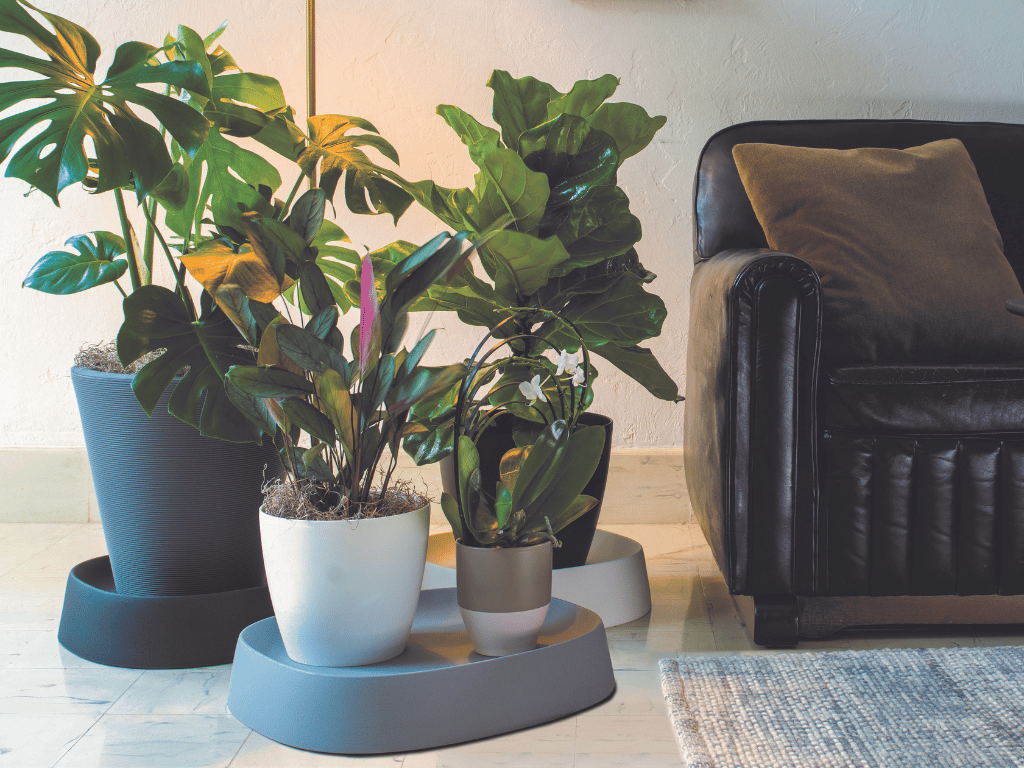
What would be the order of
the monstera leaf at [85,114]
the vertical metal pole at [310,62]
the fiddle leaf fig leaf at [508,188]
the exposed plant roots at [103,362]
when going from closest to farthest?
the monstera leaf at [85,114] → the fiddle leaf fig leaf at [508,188] → the exposed plant roots at [103,362] → the vertical metal pole at [310,62]

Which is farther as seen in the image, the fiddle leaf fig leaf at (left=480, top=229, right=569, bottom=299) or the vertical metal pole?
the vertical metal pole

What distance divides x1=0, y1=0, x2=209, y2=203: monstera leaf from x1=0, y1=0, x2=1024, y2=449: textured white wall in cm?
99

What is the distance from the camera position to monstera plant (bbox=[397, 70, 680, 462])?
4.01ft

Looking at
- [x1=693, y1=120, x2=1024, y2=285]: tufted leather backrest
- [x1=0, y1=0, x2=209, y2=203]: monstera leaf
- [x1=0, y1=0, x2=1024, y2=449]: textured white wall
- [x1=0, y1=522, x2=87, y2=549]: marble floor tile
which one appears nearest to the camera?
[x1=0, y1=0, x2=209, y2=203]: monstera leaf

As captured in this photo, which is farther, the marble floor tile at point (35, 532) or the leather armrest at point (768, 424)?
the marble floor tile at point (35, 532)

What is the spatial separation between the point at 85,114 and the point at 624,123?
77 centimetres

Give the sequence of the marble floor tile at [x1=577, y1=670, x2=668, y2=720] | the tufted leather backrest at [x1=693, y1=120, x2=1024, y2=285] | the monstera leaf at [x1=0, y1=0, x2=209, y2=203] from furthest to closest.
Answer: the tufted leather backrest at [x1=693, y1=120, x2=1024, y2=285]
the marble floor tile at [x1=577, y1=670, x2=668, y2=720]
the monstera leaf at [x1=0, y1=0, x2=209, y2=203]

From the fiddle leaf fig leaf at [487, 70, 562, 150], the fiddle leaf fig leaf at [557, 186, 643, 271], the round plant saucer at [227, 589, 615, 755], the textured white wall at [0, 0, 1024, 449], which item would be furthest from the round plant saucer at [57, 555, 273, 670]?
the textured white wall at [0, 0, 1024, 449]

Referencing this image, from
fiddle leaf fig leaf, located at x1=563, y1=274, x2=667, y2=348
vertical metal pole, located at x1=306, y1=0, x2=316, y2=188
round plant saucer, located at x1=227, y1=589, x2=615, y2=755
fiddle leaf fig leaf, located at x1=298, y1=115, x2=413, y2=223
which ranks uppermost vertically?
vertical metal pole, located at x1=306, y1=0, x2=316, y2=188

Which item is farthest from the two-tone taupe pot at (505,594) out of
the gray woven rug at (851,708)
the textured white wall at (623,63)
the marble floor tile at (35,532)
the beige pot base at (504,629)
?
the marble floor tile at (35,532)

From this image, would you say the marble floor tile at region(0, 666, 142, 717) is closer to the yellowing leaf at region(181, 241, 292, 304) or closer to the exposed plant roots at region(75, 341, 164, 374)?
the exposed plant roots at region(75, 341, 164, 374)

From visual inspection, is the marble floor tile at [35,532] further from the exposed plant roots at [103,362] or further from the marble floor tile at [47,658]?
the exposed plant roots at [103,362]

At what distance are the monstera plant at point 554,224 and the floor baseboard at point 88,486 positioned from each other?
0.67m

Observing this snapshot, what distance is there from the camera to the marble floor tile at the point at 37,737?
3.16 feet
